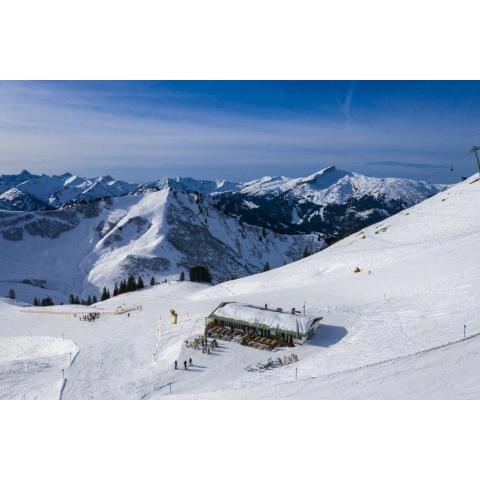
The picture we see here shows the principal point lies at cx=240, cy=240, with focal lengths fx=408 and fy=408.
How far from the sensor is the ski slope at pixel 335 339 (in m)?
22.3

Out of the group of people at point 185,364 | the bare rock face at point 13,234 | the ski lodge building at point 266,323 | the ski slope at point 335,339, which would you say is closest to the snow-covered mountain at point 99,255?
the bare rock face at point 13,234

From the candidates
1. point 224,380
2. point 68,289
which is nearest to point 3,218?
point 68,289

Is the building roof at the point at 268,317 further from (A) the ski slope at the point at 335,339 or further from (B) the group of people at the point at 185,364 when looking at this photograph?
(B) the group of people at the point at 185,364

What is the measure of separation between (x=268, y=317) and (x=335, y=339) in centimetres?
563

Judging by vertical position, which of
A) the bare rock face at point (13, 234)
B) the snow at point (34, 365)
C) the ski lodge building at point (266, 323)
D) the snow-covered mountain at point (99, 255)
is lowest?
the snow-covered mountain at point (99, 255)

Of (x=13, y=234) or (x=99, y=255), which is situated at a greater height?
(x=13, y=234)

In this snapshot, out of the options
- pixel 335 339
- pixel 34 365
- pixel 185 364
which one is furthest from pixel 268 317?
pixel 34 365

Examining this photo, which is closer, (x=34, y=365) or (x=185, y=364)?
(x=185, y=364)

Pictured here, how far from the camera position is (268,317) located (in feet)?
109

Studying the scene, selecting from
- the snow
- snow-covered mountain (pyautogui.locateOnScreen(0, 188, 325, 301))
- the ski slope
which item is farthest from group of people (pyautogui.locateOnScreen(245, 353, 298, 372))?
snow-covered mountain (pyautogui.locateOnScreen(0, 188, 325, 301))

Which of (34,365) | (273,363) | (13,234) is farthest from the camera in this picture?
(13,234)

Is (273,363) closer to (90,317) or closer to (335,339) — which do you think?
(335,339)

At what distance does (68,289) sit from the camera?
15075 centimetres

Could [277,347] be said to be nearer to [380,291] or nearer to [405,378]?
[405,378]
